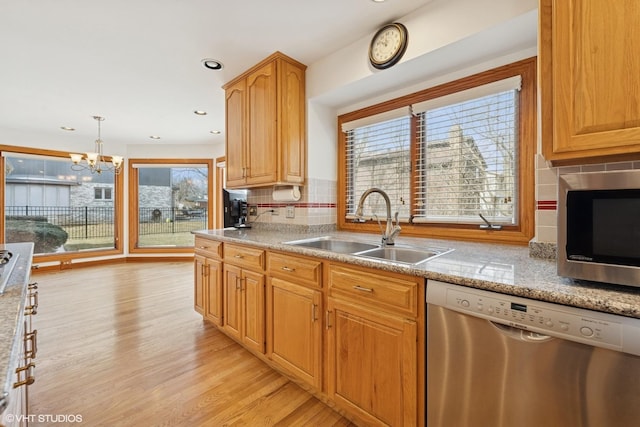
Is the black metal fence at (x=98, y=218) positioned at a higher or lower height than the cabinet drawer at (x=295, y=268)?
higher

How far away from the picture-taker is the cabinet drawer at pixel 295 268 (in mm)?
1603

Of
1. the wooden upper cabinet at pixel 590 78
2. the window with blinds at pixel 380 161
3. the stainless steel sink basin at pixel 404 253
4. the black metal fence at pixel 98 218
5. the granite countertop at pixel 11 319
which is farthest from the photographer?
the black metal fence at pixel 98 218

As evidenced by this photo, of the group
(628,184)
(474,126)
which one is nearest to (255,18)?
(474,126)

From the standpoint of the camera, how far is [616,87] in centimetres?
93

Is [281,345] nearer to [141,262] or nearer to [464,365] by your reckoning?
[464,365]

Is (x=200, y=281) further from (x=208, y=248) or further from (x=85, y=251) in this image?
(x=85, y=251)

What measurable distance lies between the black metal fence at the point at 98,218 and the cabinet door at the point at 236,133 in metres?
3.18

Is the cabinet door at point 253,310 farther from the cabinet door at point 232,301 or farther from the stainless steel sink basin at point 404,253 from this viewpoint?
the stainless steel sink basin at point 404,253

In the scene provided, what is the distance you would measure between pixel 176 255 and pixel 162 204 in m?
1.05

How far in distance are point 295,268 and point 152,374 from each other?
48.7 inches

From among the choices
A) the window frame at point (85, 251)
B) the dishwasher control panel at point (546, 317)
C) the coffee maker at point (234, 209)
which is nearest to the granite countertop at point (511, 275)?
the dishwasher control panel at point (546, 317)

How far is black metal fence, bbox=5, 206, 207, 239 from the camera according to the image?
4688 millimetres

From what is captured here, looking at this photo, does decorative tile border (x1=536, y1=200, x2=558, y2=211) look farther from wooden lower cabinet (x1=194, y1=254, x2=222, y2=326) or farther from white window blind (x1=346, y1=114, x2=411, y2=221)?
wooden lower cabinet (x1=194, y1=254, x2=222, y2=326)

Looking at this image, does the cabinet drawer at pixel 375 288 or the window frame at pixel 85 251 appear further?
the window frame at pixel 85 251
